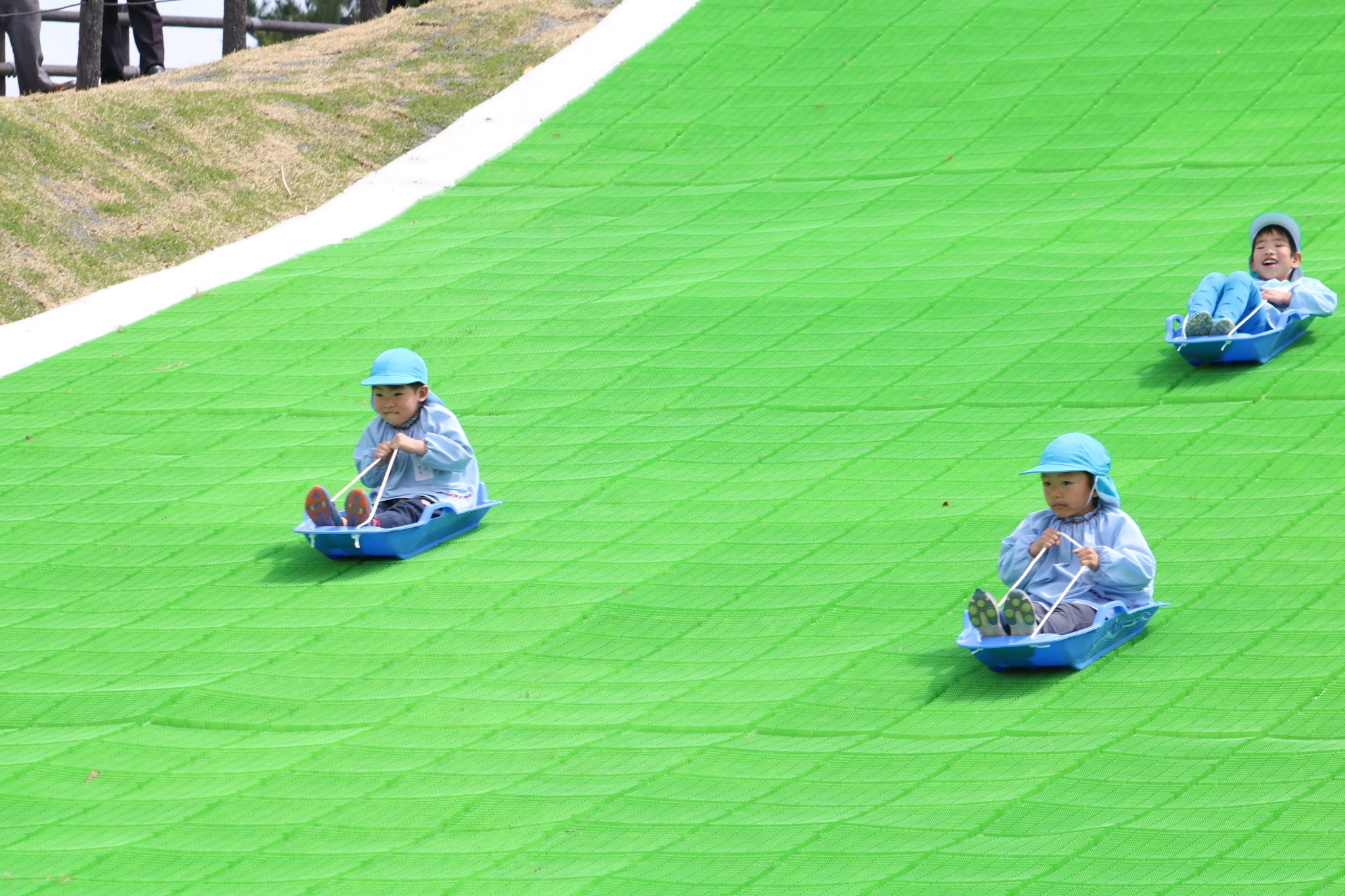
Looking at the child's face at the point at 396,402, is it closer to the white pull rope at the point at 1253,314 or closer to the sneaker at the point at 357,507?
the sneaker at the point at 357,507

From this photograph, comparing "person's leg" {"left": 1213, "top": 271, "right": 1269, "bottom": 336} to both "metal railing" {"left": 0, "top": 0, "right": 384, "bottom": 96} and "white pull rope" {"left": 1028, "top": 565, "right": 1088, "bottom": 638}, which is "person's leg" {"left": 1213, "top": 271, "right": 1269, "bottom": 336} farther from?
"metal railing" {"left": 0, "top": 0, "right": 384, "bottom": 96}

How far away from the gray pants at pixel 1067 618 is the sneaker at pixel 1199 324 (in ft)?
9.45

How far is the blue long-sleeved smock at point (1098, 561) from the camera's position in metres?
5.85

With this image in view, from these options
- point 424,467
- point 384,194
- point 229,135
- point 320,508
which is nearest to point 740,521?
point 424,467

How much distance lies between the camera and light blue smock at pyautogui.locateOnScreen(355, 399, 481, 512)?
7500 millimetres

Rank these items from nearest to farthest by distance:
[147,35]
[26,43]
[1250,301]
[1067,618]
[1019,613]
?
[1019,613] → [1067,618] → [1250,301] → [26,43] → [147,35]

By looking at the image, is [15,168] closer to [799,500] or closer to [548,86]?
[548,86]

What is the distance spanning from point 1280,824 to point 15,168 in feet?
34.9

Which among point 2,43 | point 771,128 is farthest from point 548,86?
point 2,43

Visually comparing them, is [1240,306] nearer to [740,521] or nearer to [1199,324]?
[1199,324]

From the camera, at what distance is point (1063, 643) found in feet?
18.6

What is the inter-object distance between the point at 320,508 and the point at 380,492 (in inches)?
12.0

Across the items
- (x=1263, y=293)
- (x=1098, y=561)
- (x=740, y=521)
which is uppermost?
(x=1263, y=293)

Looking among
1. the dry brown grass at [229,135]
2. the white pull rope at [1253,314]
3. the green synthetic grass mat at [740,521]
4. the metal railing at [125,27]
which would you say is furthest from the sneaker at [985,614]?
the metal railing at [125,27]
